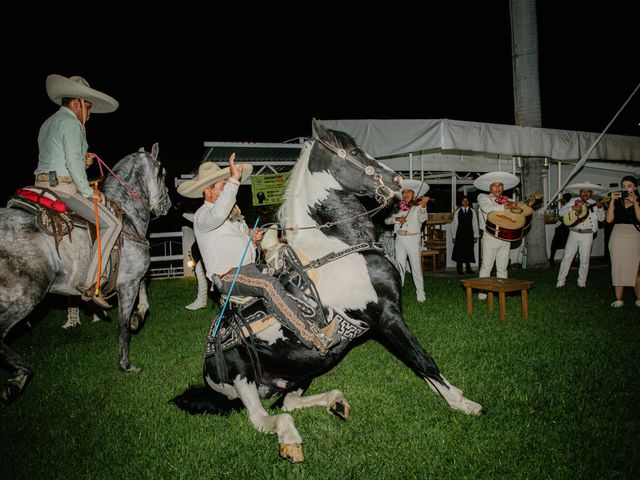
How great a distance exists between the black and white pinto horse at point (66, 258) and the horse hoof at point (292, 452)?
2527 mm

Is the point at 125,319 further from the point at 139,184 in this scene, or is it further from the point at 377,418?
the point at 377,418

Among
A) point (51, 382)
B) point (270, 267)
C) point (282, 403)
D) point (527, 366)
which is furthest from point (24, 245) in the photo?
point (527, 366)

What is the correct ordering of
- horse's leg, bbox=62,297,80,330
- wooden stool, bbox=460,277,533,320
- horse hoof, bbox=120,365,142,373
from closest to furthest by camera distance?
horse hoof, bbox=120,365,142,373 → wooden stool, bbox=460,277,533,320 → horse's leg, bbox=62,297,80,330

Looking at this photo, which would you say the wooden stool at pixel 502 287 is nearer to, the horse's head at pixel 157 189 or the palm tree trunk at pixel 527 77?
the horse's head at pixel 157 189

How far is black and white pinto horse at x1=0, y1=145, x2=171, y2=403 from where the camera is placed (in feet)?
12.7

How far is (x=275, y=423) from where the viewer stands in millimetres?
3201

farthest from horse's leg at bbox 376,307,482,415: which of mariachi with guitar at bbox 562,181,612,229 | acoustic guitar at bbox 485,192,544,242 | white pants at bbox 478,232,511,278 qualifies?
mariachi with guitar at bbox 562,181,612,229

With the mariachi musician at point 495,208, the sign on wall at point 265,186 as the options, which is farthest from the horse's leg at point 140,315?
the mariachi musician at point 495,208

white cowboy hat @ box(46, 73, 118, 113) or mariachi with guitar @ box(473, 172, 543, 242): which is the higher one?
white cowboy hat @ box(46, 73, 118, 113)

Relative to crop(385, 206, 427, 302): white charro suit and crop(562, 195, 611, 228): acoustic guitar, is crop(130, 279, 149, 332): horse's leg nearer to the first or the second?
crop(385, 206, 427, 302): white charro suit

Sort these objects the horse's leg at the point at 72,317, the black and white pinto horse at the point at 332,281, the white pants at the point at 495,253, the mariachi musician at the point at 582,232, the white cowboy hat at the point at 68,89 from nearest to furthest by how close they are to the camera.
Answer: the black and white pinto horse at the point at 332,281 → the white cowboy hat at the point at 68,89 → the horse's leg at the point at 72,317 → the white pants at the point at 495,253 → the mariachi musician at the point at 582,232

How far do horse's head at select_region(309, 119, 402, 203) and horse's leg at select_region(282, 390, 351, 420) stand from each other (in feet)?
5.98

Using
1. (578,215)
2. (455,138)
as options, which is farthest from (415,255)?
(578,215)

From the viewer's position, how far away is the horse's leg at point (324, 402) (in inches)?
140
